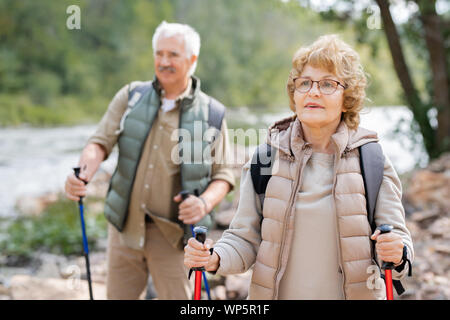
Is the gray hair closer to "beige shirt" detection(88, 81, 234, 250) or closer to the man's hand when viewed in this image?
"beige shirt" detection(88, 81, 234, 250)

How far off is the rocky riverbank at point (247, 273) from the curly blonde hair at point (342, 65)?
7.65ft

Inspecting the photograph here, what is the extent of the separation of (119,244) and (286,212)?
4.79 feet

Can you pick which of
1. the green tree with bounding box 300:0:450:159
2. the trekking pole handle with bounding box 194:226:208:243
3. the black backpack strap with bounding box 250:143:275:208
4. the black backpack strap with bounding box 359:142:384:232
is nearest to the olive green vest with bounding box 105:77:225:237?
the black backpack strap with bounding box 250:143:275:208

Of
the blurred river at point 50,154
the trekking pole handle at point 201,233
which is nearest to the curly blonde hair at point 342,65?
the trekking pole handle at point 201,233

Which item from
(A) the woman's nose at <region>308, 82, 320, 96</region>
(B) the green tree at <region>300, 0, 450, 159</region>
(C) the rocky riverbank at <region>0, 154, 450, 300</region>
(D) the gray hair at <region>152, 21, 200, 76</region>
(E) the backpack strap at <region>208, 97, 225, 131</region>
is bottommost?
(C) the rocky riverbank at <region>0, 154, 450, 300</region>

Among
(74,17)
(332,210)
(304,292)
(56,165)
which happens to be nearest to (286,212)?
(332,210)

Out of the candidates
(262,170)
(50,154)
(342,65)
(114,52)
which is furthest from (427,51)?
(114,52)

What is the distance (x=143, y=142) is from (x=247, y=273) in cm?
220

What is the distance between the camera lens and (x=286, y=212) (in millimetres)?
1708

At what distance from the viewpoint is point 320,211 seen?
172cm

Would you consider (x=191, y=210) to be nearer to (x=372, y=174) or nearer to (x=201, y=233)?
(x=201, y=233)

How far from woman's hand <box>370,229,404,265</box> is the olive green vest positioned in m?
1.33

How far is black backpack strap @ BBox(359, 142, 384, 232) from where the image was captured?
1696 mm

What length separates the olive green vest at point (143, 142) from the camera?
2.70 m
